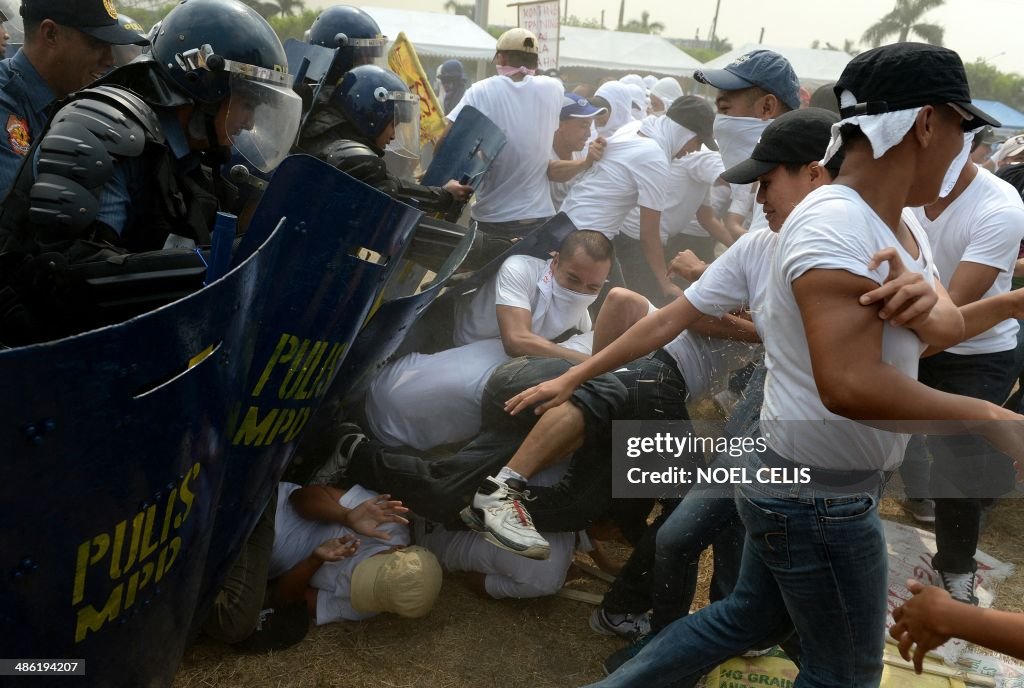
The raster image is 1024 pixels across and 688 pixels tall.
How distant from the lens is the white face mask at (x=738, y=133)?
371 cm

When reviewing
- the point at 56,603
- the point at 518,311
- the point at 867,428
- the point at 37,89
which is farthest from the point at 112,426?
the point at 518,311

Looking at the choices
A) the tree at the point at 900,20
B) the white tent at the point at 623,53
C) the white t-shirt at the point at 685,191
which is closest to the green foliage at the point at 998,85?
the tree at the point at 900,20

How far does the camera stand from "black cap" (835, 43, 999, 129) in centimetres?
157

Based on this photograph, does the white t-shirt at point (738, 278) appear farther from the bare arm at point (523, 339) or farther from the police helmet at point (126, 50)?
the police helmet at point (126, 50)

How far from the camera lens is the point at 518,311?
3898mm

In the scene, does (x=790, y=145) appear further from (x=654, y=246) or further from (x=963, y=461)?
(x=654, y=246)

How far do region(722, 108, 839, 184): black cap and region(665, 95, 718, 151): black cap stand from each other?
Answer: 10.2 ft

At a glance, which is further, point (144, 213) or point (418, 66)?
point (418, 66)

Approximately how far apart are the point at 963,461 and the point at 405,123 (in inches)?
118

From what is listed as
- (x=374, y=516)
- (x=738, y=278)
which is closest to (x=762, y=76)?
(x=738, y=278)

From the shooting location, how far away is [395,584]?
294 centimetres

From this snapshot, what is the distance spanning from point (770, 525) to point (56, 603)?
1.44 m

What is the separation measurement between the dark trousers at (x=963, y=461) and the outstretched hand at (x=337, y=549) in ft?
7.17

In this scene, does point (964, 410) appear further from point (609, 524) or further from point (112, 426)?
point (609, 524)
